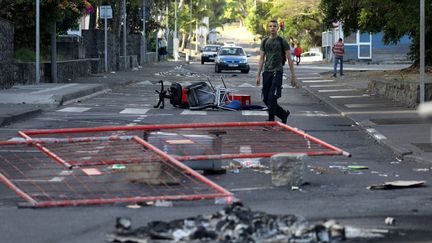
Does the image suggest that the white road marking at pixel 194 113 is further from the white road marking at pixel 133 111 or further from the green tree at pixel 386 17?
the green tree at pixel 386 17

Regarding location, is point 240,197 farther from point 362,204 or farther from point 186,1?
point 186,1

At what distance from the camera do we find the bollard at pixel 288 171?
11.3 m

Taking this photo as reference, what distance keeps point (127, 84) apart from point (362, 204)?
30771 millimetres

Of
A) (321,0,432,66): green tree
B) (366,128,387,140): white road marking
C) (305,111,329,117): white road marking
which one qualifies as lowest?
(305,111,329,117): white road marking

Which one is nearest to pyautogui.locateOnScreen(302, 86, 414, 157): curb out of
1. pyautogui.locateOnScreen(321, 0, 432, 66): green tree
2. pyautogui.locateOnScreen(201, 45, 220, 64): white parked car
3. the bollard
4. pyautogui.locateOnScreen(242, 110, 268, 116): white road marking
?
pyautogui.locateOnScreen(242, 110, 268, 116): white road marking

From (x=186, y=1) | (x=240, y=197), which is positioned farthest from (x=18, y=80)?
(x=186, y=1)

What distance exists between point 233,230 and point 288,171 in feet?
13.3

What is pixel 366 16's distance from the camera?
38.6 m

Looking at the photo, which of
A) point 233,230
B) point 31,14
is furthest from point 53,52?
point 233,230

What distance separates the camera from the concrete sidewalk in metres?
16.3

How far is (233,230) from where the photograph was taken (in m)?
7.35

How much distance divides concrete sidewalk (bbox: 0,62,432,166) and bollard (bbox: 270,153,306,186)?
300 centimetres

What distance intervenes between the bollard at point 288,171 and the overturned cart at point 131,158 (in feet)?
2.39

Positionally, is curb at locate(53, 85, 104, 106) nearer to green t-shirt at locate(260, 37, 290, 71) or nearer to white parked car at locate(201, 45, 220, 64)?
green t-shirt at locate(260, 37, 290, 71)
